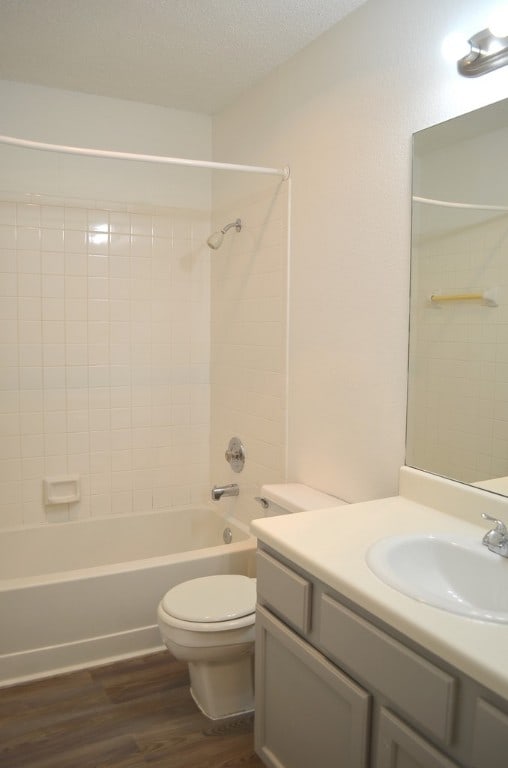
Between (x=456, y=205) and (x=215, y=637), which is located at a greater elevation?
(x=456, y=205)

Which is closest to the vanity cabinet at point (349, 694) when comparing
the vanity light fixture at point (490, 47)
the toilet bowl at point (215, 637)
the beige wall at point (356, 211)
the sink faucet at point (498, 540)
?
the toilet bowl at point (215, 637)

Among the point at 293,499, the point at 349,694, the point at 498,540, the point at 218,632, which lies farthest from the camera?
the point at 293,499

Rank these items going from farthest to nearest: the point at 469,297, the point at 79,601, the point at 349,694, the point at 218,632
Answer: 1. the point at 79,601
2. the point at 218,632
3. the point at 469,297
4. the point at 349,694

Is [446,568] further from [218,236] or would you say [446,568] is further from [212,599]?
[218,236]

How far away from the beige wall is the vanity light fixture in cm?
3

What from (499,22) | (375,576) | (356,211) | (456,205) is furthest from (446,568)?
(499,22)

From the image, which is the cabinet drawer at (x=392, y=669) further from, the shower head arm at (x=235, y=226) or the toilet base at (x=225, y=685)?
the shower head arm at (x=235, y=226)

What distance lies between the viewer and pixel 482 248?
1.62 m

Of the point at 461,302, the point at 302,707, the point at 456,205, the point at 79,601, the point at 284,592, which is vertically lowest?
the point at 79,601

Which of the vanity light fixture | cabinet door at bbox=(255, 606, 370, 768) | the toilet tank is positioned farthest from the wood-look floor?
the vanity light fixture

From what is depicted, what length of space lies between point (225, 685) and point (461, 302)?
5.14 ft

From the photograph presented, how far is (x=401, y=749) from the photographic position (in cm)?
118

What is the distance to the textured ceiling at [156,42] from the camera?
6.92 ft

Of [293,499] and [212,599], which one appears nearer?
[212,599]
